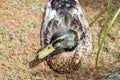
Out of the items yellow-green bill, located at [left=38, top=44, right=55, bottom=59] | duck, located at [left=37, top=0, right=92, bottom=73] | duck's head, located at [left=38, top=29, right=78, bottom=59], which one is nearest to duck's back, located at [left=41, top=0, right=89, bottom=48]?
duck, located at [left=37, top=0, right=92, bottom=73]

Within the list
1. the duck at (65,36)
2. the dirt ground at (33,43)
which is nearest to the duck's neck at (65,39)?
the duck at (65,36)

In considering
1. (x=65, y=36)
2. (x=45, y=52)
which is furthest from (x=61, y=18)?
(x=45, y=52)

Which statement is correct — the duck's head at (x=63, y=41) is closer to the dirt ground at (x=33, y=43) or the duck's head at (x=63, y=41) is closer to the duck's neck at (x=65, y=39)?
the duck's neck at (x=65, y=39)

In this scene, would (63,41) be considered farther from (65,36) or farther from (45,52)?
(45,52)

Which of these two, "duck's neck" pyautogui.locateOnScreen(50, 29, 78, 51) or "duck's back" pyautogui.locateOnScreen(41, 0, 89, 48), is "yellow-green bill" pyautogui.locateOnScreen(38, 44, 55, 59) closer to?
"duck's neck" pyautogui.locateOnScreen(50, 29, 78, 51)

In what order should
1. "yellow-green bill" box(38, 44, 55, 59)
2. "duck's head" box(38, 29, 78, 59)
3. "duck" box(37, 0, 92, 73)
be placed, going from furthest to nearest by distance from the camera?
"duck" box(37, 0, 92, 73) → "duck's head" box(38, 29, 78, 59) → "yellow-green bill" box(38, 44, 55, 59)

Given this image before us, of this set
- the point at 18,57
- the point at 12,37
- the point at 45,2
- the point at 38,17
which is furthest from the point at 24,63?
the point at 45,2

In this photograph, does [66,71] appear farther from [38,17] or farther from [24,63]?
[38,17]
